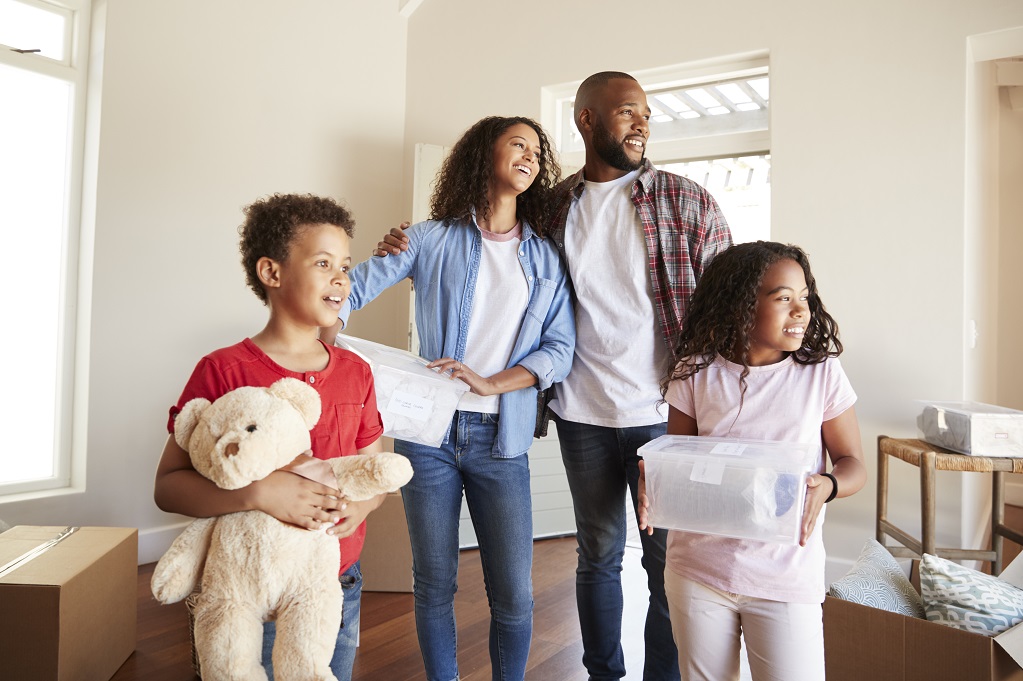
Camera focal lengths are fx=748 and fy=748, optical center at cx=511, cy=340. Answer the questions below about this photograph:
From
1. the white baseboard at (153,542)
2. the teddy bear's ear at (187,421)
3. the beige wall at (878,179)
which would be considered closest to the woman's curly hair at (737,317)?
the teddy bear's ear at (187,421)

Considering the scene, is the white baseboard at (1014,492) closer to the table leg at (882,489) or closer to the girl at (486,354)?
the table leg at (882,489)

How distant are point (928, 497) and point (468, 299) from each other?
1973 mm

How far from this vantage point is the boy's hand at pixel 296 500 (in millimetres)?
989

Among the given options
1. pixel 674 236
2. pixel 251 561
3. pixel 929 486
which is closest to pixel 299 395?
pixel 251 561

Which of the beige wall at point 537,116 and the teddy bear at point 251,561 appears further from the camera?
the beige wall at point 537,116

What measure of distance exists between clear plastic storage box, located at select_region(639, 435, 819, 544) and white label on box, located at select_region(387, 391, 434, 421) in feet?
1.55

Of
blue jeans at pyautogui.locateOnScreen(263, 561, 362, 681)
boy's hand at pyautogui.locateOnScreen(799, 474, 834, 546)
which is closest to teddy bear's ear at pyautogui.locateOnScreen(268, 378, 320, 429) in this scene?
blue jeans at pyautogui.locateOnScreen(263, 561, 362, 681)

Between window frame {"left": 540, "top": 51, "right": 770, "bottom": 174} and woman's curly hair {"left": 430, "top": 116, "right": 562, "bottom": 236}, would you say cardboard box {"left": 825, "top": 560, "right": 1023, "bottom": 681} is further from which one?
window frame {"left": 540, "top": 51, "right": 770, "bottom": 174}

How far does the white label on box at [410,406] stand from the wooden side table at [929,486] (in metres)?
1.98

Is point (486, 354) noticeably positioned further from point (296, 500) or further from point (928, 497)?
point (928, 497)

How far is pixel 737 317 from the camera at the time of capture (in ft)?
4.67

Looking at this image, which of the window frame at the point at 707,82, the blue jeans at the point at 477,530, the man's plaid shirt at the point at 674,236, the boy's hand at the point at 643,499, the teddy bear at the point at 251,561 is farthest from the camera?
the window frame at the point at 707,82

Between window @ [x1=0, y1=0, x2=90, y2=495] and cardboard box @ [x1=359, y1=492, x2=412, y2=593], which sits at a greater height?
window @ [x1=0, y1=0, x2=90, y2=495]

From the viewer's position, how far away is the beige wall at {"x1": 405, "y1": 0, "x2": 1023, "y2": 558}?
296 cm
